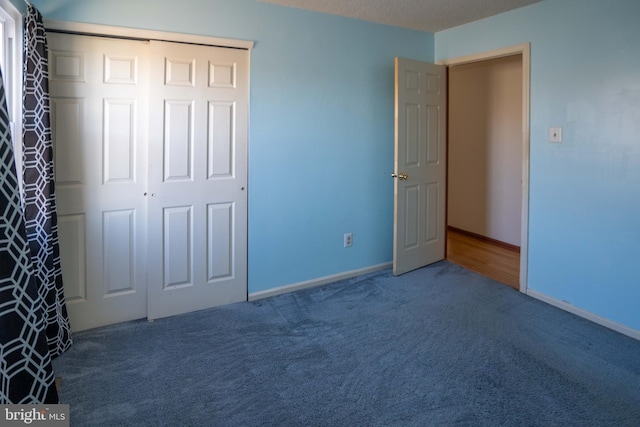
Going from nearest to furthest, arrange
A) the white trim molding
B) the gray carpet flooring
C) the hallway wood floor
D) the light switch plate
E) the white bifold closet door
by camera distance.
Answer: the gray carpet flooring
the white trim molding
the white bifold closet door
the light switch plate
the hallway wood floor

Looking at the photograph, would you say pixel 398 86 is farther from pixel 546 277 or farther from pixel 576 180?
pixel 546 277

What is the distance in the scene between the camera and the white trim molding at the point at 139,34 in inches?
95.8

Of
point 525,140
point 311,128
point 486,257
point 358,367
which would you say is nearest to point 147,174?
point 311,128

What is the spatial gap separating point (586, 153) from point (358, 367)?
222 cm

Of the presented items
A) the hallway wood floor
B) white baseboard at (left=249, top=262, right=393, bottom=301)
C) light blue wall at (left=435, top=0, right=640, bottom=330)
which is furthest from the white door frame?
white baseboard at (left=249, top=262, right=393, bottom=301)

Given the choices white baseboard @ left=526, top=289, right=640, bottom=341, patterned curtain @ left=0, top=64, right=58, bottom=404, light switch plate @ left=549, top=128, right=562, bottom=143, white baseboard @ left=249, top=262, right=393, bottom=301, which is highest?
light switch plate @ left=549, top=128, right=562, bottom=143

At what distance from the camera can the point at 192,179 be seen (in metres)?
2.90

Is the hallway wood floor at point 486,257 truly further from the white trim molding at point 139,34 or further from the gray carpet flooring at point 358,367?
the white trim molding at point 139,34

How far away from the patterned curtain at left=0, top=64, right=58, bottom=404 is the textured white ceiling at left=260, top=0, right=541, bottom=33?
2.45 meters

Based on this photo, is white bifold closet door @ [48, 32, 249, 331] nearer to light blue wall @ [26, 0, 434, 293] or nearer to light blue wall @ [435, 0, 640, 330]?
light blue wall @ [26, 0, 434, 293]

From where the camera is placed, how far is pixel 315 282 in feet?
11.5

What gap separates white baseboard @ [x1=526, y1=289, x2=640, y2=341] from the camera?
2643 mm

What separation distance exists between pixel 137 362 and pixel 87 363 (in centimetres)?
28

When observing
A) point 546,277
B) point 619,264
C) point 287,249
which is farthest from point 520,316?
point 287,249
